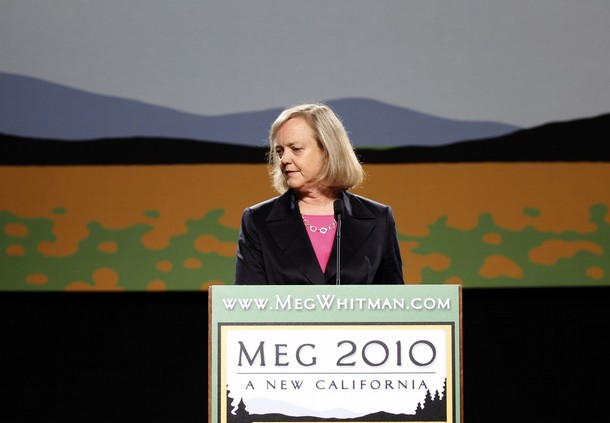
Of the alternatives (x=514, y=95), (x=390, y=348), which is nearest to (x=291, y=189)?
(x=390, y=348)

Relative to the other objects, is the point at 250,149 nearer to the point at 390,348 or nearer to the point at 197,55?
the point at 197,55

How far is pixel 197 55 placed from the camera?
12.6 feet

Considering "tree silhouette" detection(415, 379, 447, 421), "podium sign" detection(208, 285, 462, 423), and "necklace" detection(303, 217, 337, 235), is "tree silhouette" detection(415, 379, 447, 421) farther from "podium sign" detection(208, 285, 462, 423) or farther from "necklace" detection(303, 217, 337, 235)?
A: "necklace" detection(303, 217, 337, 235)

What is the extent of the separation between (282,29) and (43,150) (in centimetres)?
118

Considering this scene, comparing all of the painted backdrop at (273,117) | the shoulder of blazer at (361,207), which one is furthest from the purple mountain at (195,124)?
the shoulder of blazer at (361,207)

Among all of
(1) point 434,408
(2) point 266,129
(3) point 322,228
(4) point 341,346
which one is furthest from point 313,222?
(2) point 266,129

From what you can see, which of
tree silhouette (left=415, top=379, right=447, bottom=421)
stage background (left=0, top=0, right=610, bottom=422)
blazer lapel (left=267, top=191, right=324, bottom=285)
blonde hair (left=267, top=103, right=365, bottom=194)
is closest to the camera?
tree silhouette (left=415, top=379, right=447, bottom=421)

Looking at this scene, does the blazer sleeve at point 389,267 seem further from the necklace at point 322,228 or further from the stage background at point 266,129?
the stage background at point 266,129

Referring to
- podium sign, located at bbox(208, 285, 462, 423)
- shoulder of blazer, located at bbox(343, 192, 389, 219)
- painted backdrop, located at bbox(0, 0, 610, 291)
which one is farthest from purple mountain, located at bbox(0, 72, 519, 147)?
podium sign, located at bbox(208, 285, 462, 423)

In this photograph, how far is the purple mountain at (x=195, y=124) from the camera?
384cm

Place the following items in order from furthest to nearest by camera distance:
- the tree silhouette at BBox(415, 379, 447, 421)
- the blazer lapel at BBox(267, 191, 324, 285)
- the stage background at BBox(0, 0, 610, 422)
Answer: the stage background at BBox(0, 0, 610, 422), the blazer lapel at BBox(267, 191, 324, 285), the tree silhouette at BBox(415, 379, 447, 421)

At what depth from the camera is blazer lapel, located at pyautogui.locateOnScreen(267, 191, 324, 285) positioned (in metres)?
2.03

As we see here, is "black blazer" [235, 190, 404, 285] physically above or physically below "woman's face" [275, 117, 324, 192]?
below

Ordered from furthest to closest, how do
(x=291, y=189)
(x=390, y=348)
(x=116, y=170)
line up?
(x=116, y=170)
(x=291, y=189)
(x=390, y=348)
